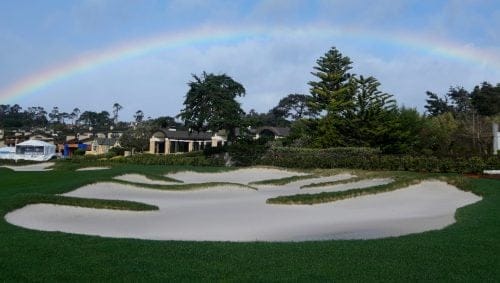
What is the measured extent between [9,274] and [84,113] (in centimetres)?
16912

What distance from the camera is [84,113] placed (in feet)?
552

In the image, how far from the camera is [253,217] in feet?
47.0

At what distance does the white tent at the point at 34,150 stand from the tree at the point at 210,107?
2668 centimetres

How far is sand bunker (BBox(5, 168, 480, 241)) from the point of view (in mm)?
11617

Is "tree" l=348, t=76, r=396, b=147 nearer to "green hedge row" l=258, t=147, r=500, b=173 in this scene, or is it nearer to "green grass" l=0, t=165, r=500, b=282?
"green hedge row" l=258, t=147, r=500, b=173

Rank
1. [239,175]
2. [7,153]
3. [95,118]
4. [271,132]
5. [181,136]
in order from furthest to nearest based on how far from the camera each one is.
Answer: [95,118]
[271,132]
[181,136]
[7,153]
[239,175]

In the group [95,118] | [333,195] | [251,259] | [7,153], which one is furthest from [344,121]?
[95,118]

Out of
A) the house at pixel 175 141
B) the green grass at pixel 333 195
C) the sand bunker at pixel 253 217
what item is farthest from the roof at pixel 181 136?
the green grass at pixel 333 195

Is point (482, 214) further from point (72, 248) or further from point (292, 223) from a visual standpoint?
point (72, 248)

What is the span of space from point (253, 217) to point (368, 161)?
59.3 feet

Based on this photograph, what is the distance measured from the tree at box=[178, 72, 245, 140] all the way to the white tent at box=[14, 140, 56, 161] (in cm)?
2668

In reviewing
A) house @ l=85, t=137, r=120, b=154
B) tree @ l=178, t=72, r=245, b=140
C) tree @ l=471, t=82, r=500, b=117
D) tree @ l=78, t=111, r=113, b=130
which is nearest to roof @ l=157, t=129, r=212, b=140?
house @ l=85, t=137, r=120, b=154

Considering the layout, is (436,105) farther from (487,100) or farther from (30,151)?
(30,151)

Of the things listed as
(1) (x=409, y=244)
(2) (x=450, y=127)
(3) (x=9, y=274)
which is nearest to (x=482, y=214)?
(1) (x=409, y=244)
